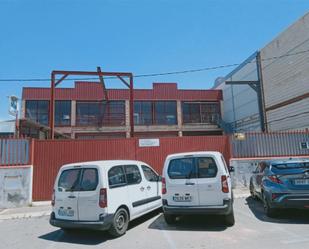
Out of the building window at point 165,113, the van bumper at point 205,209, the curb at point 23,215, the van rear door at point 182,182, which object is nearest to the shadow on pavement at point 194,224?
the van bumper at point 205,209

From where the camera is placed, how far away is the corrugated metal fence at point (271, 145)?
522 inches

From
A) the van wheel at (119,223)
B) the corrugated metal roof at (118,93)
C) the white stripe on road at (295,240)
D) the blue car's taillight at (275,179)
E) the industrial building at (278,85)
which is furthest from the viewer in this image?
the corrugated metal roof at (118,93)

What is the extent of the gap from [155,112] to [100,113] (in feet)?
19.3

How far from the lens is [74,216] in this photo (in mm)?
6102

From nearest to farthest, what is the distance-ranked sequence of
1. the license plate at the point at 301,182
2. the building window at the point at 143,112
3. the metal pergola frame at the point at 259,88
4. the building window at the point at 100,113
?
1. the license plate at the point at 301,182
2. the metal pergola frame at the point at 259,88
3. the building window at the point at 100,113
4. the building window at the point at 143,112

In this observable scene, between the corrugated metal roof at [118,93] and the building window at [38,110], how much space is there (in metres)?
0.43

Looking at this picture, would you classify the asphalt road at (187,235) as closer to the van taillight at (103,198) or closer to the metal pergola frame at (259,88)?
the van taillight at (103,198)

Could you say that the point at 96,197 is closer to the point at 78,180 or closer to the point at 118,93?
the point at 78,180

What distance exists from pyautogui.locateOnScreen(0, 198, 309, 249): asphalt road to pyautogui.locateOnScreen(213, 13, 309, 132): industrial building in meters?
12.8

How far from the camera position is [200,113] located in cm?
3072

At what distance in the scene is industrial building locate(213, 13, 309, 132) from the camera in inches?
699

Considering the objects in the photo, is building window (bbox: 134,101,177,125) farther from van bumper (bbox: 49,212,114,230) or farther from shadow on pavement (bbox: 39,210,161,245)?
van bumper (bbox: 49,212,114,230)

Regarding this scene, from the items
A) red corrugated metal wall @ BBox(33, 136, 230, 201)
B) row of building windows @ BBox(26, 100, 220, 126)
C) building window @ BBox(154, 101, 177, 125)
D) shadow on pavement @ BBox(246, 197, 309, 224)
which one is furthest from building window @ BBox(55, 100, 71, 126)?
shadow on pavement @ BBox(246, 197, 309, 224)

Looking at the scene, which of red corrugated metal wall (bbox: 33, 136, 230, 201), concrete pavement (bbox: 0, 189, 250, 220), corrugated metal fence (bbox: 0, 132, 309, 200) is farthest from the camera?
red corrugated metal wall (bbox: 33, 136, 230, 201)
